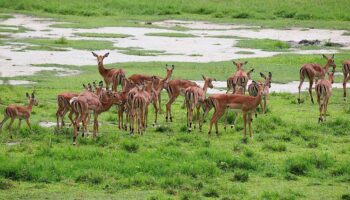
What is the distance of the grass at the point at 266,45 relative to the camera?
3262cm

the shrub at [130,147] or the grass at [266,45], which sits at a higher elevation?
the grass at [266,45]

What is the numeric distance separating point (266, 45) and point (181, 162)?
19.5 m

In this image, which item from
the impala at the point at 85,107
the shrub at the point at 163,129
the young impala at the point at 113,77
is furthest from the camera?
the young impala at the point at 113,77

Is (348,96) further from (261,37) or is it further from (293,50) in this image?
(261,37)

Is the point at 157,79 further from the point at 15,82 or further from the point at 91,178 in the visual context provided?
the point at 91,178

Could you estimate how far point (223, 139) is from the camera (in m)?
16.7

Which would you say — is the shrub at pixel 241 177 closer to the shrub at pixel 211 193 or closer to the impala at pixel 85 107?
the shrub at pixel 211 193

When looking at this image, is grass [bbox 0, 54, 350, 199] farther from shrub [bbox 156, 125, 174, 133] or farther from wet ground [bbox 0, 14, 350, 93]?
wet ground [bbox 0, 14, 350, 93]

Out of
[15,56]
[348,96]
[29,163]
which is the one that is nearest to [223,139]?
[29,163]

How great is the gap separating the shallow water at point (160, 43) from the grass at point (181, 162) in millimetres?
9760

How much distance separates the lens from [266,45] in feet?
108

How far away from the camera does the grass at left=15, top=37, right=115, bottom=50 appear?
3160cm

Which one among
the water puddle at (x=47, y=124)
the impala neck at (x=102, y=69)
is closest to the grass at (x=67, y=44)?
the impala neck at (x=102, y=69)

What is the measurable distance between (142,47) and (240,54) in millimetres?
4156
